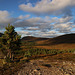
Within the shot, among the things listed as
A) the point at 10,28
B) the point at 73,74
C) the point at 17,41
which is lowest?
A: the point at 73,74

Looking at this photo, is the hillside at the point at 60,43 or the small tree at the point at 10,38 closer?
the small tree at the point at 10,38

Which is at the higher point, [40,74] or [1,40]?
[1,40]

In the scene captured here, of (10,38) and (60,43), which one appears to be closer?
(10,38)

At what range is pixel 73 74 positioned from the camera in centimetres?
765

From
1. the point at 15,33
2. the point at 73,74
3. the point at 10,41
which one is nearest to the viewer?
the point at 73,74

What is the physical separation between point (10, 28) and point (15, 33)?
1.44m

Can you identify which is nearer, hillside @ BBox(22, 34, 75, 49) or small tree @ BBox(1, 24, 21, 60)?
small tree @ BBox(1, 24, 21, 60)

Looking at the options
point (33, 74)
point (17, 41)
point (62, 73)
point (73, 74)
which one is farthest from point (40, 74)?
point (17, 41)

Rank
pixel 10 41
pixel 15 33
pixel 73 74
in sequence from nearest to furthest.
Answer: pixel 73 74
pixel 10 41
pixel 15 33

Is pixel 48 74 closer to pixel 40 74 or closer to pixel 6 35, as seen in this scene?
pixel 40 74

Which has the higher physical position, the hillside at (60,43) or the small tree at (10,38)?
the small tree at (10,38)

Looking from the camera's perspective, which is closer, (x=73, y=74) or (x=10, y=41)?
(x=73, y=74)

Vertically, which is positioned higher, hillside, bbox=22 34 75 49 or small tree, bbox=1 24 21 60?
small tree, bbox=1 24 21 60

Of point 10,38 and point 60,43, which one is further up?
point 10,38
